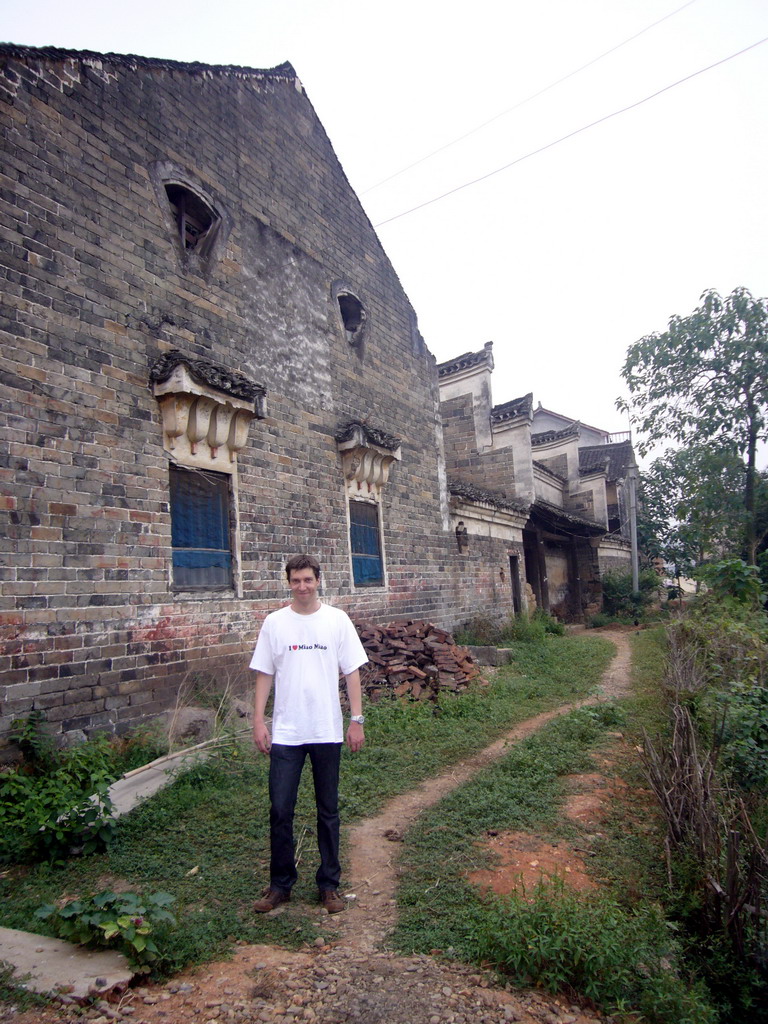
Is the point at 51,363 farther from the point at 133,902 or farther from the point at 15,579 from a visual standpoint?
the point at 133,902

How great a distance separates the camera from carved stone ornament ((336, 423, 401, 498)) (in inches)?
365

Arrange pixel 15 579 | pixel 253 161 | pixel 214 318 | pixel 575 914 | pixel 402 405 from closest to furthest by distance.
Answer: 1. pixel 575 914
2. pixel 15 579
3. pixel 214 318
4. pixel 253 161
5. pixel 402 405

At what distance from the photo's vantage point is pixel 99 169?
6.26 m

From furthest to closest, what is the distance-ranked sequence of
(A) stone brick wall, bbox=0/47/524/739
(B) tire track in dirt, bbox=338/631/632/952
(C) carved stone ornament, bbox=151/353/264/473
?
1. (C) carved stone ornament, bbox=151/353/264/473
2. (A) stone brick wall, bbox=0/47/524/739
3. (B) tire track in dirt, bbox=338/631/632/952

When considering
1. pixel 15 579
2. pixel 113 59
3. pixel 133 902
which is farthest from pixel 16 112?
pixel 133 902

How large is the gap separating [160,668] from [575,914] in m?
4.58

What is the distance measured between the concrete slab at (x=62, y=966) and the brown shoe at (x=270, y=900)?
695mm

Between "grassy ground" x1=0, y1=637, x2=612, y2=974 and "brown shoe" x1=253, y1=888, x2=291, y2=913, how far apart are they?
56mm

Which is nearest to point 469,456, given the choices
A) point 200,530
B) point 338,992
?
point 200,530

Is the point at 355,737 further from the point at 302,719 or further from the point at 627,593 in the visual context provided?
the point at 627,593

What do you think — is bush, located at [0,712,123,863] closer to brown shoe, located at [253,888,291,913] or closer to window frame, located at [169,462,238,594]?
brown shoe, located at [253,888,291,913]

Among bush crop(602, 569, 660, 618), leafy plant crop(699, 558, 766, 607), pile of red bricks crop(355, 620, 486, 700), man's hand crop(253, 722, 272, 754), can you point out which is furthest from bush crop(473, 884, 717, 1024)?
bush crop(602, 569, 660, 618)

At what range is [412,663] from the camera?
849 cm

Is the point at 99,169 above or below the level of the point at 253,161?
below
